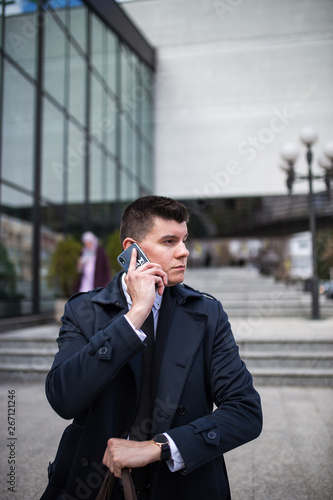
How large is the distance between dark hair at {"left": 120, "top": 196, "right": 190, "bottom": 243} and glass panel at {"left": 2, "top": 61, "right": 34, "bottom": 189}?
777 centimetres

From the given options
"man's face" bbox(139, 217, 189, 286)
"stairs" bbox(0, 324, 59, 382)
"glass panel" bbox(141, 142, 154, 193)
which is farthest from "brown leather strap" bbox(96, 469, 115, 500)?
"glass panel" bbox(141, 142, 154, 193)

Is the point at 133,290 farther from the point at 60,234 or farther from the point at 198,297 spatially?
the point at 60,234

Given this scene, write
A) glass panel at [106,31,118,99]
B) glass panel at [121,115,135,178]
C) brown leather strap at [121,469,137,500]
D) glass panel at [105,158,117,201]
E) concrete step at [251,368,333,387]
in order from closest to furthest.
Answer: brown leather strap at [121,469,137,500] → concrete step at [251,368,333,387] → glass panel at [106,31,118,99] → glass panel at [105,158,117,201] → glass panel at [121,115,135,178]

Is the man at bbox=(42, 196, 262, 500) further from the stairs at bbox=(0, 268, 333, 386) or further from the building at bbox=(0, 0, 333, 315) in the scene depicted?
the building at bbox=(0, 0, 333, 315)

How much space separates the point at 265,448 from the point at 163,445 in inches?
100

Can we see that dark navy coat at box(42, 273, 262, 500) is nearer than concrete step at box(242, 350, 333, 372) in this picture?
Yes

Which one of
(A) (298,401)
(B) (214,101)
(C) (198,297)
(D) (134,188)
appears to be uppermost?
(B) (214,101)

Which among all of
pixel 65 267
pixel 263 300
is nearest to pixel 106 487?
pixel 65 267

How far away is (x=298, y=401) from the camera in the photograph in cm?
473

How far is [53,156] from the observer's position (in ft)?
35.9

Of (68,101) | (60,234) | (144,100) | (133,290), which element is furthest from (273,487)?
(144,100)

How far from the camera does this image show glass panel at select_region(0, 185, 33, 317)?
8.32 m

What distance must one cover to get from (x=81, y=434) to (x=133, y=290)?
60 cm

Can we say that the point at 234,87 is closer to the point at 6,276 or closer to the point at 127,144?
the point at 127,144
